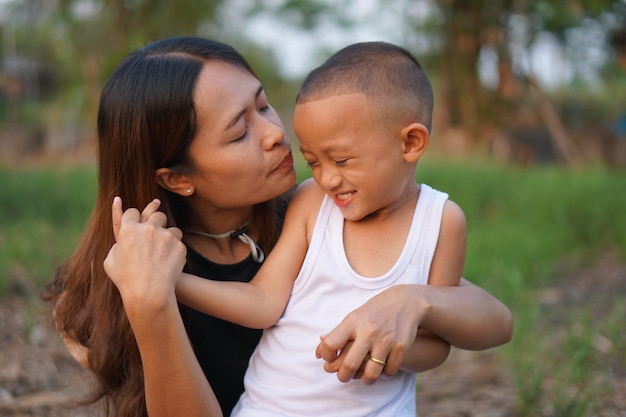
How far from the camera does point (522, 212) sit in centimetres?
590

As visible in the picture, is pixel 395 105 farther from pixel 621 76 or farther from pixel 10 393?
pixel 621 76

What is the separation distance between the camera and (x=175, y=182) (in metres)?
1.75

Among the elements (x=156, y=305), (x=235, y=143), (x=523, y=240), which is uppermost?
(x=235, y=143)

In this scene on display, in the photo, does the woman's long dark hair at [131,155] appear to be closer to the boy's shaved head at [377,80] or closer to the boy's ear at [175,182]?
the boy's ear at [175,182]

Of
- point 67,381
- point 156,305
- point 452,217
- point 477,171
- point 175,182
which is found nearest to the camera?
point 156,305

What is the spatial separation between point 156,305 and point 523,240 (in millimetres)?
3775

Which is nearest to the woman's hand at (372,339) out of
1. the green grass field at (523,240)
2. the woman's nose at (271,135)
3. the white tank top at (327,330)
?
the white tank top at (327,330)

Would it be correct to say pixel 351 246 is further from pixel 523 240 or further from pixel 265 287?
pixel 523 240

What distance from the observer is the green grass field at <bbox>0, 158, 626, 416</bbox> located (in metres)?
2.67

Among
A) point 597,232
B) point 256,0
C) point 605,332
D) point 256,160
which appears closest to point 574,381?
point 605,332

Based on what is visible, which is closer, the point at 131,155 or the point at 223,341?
the point at 131,155

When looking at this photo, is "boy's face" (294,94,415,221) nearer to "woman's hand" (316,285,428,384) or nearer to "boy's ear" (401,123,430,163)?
"boy's ear" (401,123,430,163)

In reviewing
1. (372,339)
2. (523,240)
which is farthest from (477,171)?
(372,339)

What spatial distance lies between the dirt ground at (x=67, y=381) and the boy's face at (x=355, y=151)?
1254mm
